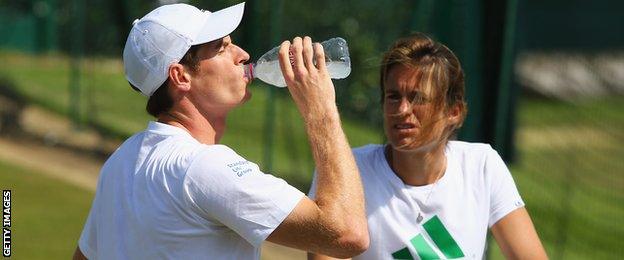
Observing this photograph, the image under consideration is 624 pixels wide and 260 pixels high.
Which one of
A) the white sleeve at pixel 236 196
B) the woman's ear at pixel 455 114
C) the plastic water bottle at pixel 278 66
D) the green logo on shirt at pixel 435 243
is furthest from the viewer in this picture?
the woman's ear at pixel 455 114

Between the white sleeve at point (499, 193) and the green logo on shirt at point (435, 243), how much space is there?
0.63 feet

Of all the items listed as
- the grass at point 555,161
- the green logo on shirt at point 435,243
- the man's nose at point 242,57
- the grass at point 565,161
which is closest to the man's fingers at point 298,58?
the man's nose at point 242,57

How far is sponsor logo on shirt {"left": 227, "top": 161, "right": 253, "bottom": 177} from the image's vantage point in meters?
2.89

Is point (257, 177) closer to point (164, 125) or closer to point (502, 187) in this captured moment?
point (164, 125)

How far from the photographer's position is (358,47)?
8.32m

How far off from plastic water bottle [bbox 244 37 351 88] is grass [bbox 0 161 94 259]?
4.41 meters

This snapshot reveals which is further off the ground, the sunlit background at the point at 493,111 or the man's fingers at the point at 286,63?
the man's fingers at the point at 286,63

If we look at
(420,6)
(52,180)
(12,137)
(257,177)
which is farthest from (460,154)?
(12,137)

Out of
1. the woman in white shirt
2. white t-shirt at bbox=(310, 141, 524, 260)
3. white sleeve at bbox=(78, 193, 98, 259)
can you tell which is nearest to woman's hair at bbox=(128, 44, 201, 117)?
white sleeve at bbox=(78, 193, 98, 259)

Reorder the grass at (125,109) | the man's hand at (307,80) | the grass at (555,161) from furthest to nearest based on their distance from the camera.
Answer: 1. the grass at (125,109)
2. the grass at (555,161)
3. the man's hand at (307,80)

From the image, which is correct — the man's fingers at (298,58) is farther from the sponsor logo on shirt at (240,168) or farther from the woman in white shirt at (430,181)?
the woman in white shirt at (430,181)

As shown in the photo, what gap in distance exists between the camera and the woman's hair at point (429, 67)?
13.0 ft

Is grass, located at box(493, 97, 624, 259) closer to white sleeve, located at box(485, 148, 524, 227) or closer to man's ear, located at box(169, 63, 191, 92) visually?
white sleeve, located at box(485, 148, 524, 227)

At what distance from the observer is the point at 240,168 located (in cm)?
290
